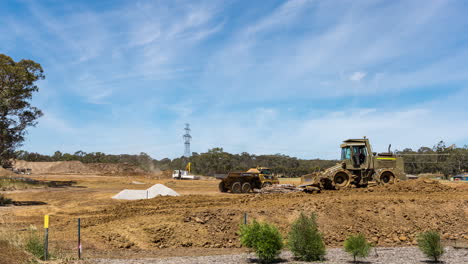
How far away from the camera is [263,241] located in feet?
36.2

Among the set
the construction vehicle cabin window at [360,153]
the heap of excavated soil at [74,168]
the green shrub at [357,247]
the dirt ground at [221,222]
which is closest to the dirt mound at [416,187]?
the dirt ground at [221,222]

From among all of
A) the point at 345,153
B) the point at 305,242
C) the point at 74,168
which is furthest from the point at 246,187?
the point at 74,168

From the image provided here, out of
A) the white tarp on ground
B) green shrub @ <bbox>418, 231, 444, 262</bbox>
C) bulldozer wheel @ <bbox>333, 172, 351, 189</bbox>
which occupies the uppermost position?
bulldozer wheel @ <bbox>333, 172, 351, 189</bbox>

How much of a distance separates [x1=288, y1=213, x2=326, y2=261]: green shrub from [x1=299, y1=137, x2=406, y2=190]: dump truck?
13830mm

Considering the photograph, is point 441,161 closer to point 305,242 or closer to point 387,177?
point 387,177

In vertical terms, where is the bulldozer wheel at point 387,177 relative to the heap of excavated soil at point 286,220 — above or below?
above

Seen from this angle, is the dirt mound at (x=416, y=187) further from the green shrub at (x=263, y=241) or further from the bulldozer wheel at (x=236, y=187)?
the green shrub at (x=263, y=241)

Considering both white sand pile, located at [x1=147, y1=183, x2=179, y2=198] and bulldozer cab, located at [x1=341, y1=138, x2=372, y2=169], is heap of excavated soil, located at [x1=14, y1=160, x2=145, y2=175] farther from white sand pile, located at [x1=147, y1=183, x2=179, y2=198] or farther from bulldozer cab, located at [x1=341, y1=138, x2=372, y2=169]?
bulldozer cab, located at [x1=341, y1=138, x2=372, y2=169]

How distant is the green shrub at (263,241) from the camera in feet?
36.0

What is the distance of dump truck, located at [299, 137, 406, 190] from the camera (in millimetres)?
25016

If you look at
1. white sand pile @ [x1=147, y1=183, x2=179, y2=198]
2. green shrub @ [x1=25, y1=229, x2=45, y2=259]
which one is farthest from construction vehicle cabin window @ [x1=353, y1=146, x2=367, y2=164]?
green shrub @ [x1=25, y1=229, x2=45, y2=259]

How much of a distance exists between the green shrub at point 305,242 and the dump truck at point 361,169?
45.4 ft

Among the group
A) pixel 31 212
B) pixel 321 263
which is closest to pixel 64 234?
pixel 31 212

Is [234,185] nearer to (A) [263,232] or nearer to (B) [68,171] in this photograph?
(A) [263,232]
